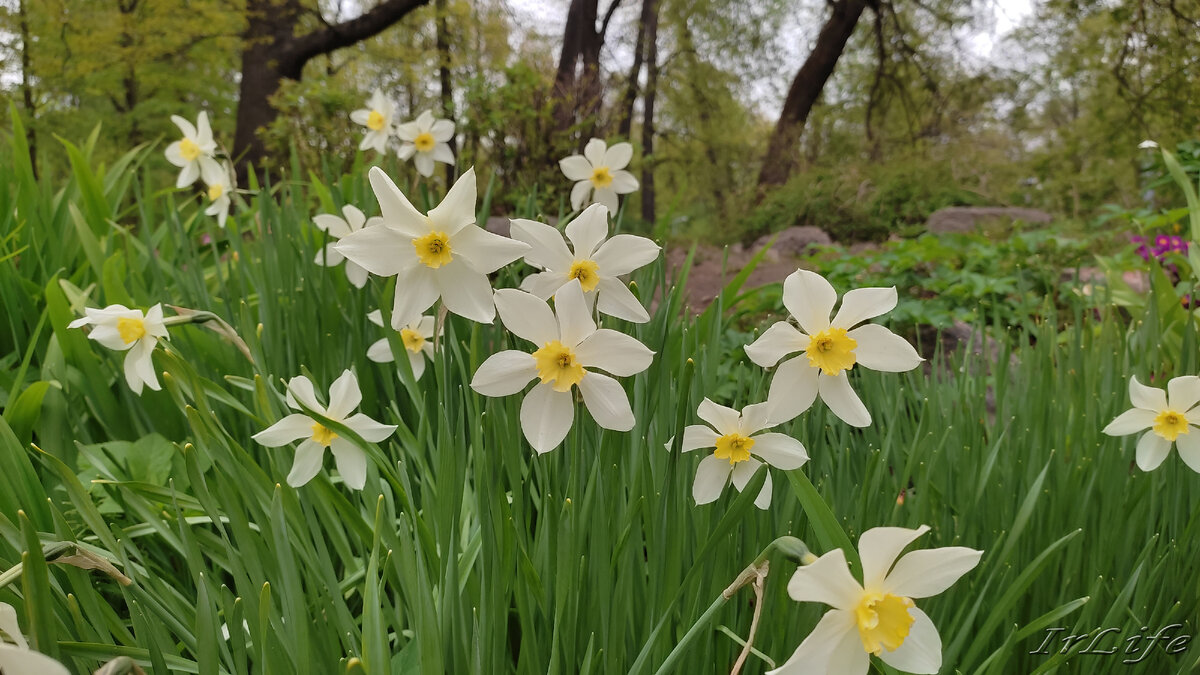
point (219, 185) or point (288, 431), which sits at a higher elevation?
point (219, 185)

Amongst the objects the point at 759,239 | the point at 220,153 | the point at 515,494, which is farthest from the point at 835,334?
the point at 759,239

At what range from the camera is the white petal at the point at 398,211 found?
2.27 feet

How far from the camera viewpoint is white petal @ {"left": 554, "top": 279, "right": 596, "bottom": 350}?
2.12ft

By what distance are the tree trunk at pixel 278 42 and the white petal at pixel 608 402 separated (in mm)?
8332

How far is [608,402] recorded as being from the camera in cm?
67

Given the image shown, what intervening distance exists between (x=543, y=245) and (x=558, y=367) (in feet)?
0.49

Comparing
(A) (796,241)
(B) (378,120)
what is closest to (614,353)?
(B) (378,120)

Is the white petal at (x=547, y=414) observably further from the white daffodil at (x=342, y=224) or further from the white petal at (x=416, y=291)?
the white daffodil at (x=342, y=224)

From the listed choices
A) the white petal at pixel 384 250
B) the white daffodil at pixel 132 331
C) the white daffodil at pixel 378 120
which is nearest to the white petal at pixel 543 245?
the white petal at pixel 384 250

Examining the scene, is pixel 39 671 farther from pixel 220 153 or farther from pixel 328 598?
pixel 220 153

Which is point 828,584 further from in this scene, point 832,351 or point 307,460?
point 307,460

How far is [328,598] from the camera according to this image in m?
0.86

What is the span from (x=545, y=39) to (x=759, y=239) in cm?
576

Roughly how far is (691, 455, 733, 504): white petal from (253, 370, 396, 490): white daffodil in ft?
1.24
